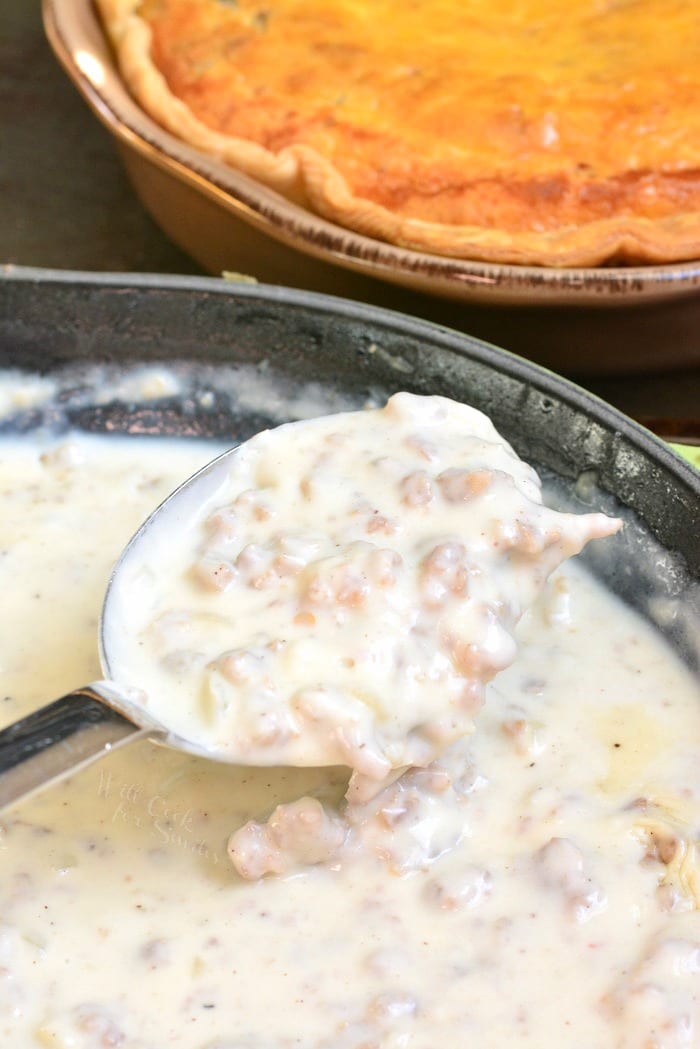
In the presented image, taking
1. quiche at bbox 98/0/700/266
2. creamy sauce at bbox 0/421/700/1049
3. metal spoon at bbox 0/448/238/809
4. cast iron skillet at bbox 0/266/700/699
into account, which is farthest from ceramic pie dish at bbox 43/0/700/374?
metal spoon at bbox 0/448/238/809

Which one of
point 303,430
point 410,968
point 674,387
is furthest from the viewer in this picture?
point 674,387

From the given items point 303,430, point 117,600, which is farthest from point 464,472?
point 117,600

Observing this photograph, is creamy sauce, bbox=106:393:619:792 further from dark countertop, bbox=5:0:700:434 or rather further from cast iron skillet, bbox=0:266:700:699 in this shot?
dark countertop, bbox=5:0:700:434

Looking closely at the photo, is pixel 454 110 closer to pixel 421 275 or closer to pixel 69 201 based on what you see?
pixel 421 275

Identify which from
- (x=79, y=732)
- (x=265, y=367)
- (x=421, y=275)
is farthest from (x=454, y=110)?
(x=79, y=732)

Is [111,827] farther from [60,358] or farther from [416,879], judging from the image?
[60,358]

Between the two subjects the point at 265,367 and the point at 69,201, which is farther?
the point at 69,201

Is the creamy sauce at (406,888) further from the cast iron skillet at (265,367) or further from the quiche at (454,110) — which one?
the quiche at (454,110)
